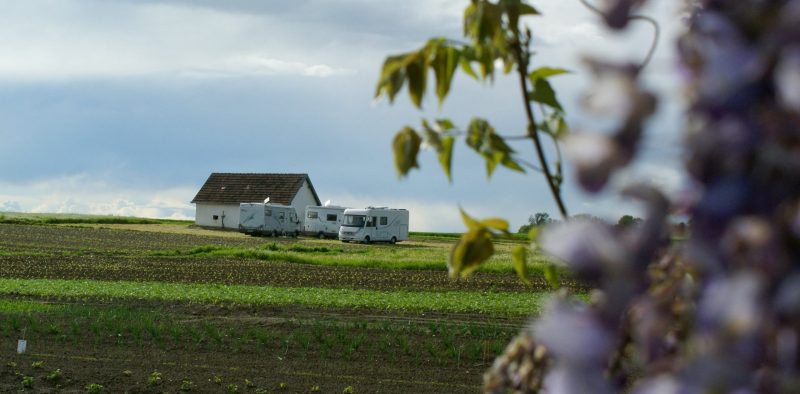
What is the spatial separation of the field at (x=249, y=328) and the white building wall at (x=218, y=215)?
3796 centimetres

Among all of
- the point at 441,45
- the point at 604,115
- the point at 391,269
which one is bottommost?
the point at 391,269

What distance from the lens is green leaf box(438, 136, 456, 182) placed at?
1625 millimetres

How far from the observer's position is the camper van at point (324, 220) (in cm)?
6000

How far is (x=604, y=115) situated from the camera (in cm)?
72

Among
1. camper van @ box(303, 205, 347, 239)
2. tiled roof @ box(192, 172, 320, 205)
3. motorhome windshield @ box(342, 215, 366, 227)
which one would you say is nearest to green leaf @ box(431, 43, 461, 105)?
motorhome windshield @ box(342, 215, 366, 227)

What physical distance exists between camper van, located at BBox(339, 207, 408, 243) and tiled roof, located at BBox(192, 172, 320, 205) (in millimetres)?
12515

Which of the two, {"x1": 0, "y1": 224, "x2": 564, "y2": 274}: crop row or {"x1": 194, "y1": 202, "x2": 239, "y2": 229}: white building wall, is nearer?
{"x1": 0, "y1": 224, "x2": 564, "y2": 274}: crop row

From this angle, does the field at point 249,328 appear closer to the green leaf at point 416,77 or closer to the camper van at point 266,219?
the green leaf at point 416,77

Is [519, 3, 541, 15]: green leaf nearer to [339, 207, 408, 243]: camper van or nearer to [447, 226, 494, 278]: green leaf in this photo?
[447, 226, 494, 278]: green leaf

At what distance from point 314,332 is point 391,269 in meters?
19.9

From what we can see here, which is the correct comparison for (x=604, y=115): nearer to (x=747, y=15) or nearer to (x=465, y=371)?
(x=747, y=15)

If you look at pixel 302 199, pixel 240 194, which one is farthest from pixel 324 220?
pixel 240 194

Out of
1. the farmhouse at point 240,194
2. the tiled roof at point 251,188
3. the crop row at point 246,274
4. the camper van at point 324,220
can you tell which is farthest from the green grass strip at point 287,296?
the farmhouse at point 240,194

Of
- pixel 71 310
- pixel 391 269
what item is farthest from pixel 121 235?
pixel 71 310
